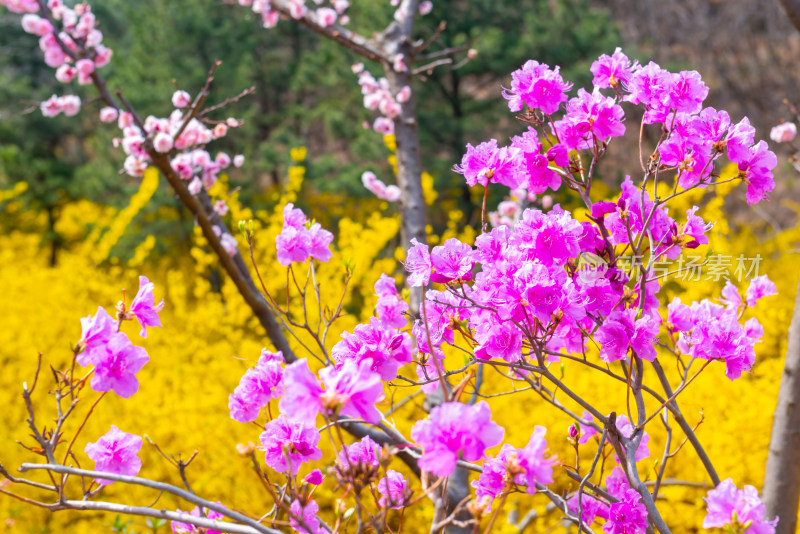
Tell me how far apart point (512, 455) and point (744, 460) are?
286 cm

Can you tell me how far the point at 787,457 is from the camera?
2066 mm

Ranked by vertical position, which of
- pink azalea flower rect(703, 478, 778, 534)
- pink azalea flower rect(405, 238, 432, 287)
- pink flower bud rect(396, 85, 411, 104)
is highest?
pink flower bud rect(396, 85, 411, 104)

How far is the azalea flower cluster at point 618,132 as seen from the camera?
116cm

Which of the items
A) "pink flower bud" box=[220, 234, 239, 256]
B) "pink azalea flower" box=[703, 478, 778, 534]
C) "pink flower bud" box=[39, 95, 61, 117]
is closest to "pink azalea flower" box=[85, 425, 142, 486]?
"pink azalea flower" box=[703, 478, 778, 534]

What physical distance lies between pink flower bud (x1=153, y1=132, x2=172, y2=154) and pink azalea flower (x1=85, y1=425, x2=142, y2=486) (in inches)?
57.6

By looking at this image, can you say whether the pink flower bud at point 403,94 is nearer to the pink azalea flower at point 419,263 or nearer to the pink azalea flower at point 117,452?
the pink azalea flower at point 419,263

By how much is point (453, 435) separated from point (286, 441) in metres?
0.45

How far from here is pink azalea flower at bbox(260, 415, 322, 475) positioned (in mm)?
1117

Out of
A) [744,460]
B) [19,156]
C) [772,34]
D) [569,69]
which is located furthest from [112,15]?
[744,460]

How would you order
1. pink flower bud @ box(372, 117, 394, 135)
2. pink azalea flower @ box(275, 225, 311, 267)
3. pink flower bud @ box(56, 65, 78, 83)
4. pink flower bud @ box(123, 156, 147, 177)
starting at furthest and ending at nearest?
pink flower bud @ box(372, 117, 394, 135) → pink flower bud @ box(56, 65, 78, 83) → pink flower bud @ box(123, 156, 147, 177) → pink azalea flower @ box(275, 225, 311, 267)

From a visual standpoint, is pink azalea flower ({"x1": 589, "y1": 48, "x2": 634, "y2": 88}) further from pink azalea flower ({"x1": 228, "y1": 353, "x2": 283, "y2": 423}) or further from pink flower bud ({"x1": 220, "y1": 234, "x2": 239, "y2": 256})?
pink flower bud ({"x1": 220, "y1": 234, "x2": 239, "y2": 256})

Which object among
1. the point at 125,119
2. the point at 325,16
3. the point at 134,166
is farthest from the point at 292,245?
the point at 325,16

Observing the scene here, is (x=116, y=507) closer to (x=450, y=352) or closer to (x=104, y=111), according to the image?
(x=450, y=352)

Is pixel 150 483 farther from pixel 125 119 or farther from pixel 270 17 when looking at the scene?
pixel 270 17
